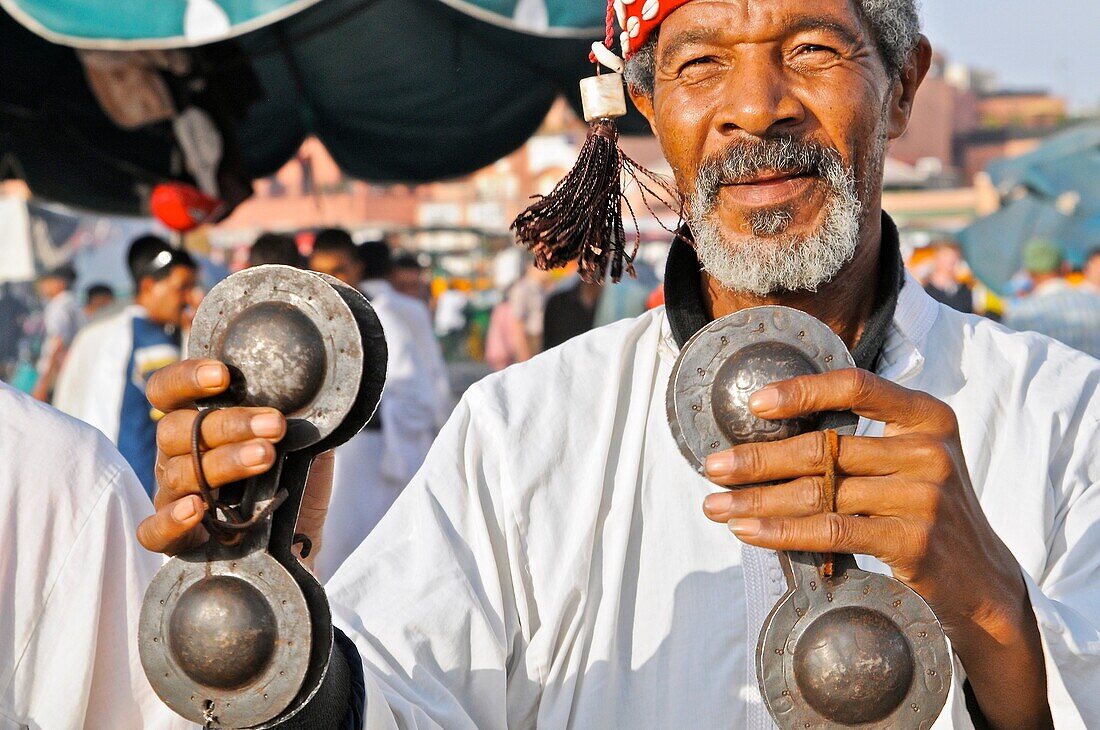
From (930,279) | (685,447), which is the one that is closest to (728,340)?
(685,447)

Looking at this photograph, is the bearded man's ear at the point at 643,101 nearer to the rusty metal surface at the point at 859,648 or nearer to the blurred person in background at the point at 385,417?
the rusty metal surface at the point at 859,648

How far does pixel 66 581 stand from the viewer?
7.18 feet

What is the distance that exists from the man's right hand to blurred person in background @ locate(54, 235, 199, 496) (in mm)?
4001

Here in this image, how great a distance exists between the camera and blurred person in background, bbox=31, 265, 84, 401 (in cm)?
1090

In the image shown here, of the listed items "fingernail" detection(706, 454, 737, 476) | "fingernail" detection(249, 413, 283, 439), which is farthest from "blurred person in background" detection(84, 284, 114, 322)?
"fingernail" detection(706, 454, 737, 476)

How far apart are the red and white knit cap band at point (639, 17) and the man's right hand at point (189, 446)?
118cm

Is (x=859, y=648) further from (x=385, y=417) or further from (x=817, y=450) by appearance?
(x=385, y=417)

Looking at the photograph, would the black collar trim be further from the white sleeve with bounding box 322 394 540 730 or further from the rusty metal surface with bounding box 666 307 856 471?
the rusty metal surface with bounding box 666 307 856 471

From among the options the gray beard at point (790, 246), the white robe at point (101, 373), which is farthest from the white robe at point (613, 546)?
the white robe at point (101, 373)

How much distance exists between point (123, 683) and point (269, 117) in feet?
15.7

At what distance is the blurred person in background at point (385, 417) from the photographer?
658 centimetres

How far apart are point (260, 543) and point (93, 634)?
662 millimetres

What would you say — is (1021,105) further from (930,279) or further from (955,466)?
(955,466)

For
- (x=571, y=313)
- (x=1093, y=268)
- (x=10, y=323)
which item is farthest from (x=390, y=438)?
(x=10, y=323)
